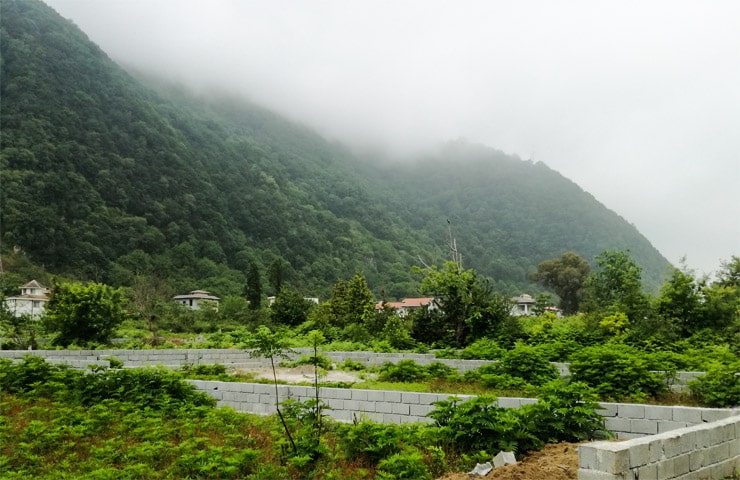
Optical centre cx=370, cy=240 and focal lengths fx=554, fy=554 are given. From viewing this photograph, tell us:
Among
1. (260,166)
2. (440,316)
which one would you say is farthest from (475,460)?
(260,166)

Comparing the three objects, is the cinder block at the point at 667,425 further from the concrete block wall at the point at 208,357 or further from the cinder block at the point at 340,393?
the concrete block wall at the point at 208,357

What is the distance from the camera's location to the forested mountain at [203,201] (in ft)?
213

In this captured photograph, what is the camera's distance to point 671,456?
20.0 feet

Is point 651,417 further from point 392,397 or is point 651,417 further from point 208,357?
point 208,357

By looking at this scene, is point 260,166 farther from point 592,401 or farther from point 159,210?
point 592,401

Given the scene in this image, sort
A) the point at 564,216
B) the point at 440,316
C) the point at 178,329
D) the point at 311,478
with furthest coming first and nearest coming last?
the point at 564,216
the point at 178,329
the point at 440,316
the point at 311,478

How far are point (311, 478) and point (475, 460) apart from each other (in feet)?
7.19

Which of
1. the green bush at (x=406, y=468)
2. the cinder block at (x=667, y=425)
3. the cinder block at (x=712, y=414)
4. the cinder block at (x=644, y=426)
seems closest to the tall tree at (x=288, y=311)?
the cinder block at (x=644, y=426)

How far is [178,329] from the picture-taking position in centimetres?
3878

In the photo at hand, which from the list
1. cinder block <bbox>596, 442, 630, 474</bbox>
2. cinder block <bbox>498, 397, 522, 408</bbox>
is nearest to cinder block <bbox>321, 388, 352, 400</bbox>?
cinder block <bbox>498, 397, 522, 408</bbox>

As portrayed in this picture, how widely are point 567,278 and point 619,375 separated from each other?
55.4m

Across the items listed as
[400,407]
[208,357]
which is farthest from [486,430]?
[208,357]

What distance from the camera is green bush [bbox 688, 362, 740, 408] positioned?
34.0 ft

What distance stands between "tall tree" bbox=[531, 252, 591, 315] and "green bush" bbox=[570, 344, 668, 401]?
2134 inches
